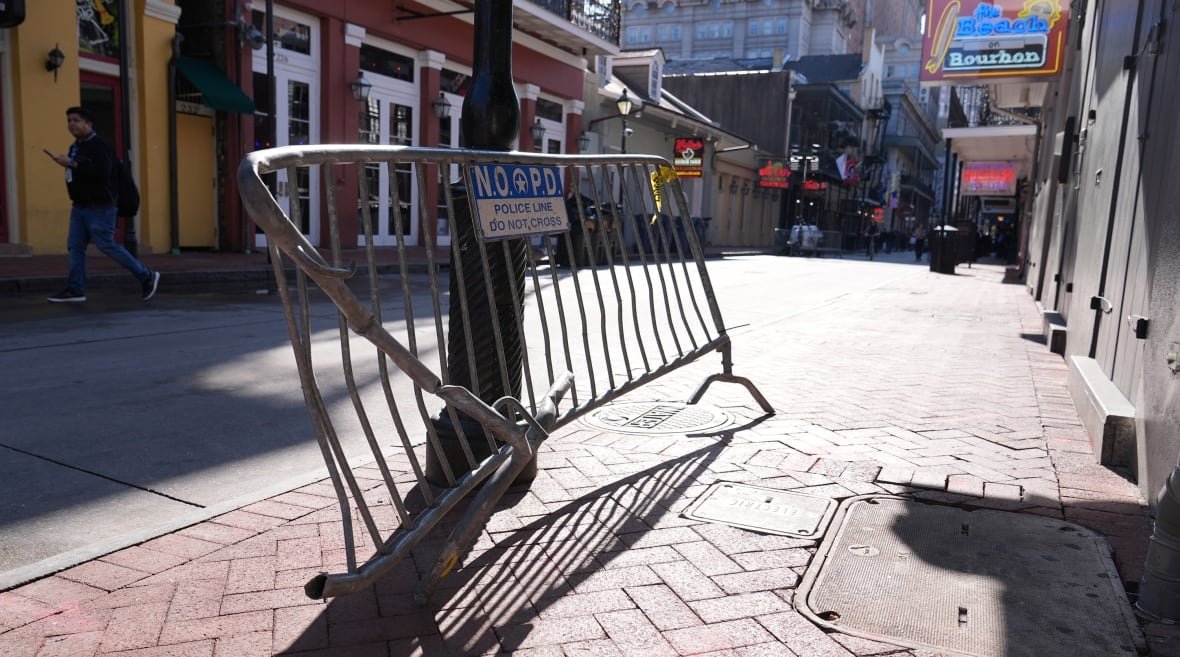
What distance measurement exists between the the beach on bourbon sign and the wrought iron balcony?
18138 mm

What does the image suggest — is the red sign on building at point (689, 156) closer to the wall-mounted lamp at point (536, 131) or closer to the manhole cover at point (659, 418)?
the wall-mounted lamp at point (536, 131)

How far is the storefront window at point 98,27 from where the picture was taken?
41.3 ft

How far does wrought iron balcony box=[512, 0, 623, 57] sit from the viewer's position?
21656mm

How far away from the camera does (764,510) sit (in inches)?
133

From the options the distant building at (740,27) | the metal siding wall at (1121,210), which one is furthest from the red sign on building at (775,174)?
the distant building at (740,27)

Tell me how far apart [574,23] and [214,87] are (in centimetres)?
1183

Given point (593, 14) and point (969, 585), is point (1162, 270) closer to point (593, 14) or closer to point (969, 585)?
point (969, 585)

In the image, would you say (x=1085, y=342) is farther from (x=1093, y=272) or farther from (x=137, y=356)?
(x=137, y=356)

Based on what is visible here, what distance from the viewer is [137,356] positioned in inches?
243

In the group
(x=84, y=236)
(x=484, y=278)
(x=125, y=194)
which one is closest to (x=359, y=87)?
(x=125, y=194)

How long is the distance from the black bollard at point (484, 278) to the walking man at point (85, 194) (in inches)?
266

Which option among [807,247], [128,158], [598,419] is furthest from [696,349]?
[807,247]

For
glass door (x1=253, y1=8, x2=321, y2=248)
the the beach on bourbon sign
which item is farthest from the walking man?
the the beach on bourbon sign

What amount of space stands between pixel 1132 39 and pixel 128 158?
34.5 ft
